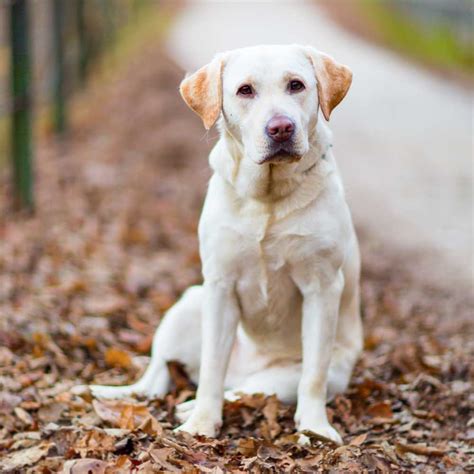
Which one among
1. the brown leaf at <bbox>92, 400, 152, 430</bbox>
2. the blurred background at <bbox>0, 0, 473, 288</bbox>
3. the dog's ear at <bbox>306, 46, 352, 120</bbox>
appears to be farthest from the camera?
the blurred background at <bbox>0, 0, 473, 288</bbox>

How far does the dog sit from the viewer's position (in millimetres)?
4074

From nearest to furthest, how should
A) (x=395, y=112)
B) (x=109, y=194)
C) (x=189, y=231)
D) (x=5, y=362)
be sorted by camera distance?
(x=5, y=362)
(x=189, y=231)
(x=109, y=194)
(x=395, y=112)

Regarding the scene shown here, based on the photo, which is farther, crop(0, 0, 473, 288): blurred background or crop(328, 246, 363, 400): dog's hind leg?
crop(0, 0, 473, 288): blurred background

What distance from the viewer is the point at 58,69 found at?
1277 cm

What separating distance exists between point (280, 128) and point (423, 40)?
61.8 feet

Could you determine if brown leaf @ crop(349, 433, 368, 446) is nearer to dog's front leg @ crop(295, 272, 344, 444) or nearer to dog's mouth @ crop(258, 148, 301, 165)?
dog's front leg @ crop(295, 272, 344, 444)

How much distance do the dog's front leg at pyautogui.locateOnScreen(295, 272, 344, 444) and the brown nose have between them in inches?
27.7

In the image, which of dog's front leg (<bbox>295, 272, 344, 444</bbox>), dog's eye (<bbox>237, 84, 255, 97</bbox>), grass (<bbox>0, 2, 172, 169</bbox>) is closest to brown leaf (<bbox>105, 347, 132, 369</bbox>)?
dog's front leg (<bbox>295, 272, 344, 444</bbox>)

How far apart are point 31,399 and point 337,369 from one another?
4.71 ft

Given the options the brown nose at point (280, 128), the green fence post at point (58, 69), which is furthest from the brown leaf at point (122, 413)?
the green fence post at point (58, 69)

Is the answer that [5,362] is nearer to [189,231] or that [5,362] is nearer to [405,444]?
[405,444]

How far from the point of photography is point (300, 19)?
28078mm

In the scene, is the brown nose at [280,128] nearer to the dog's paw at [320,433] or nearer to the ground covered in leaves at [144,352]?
the ground covered in leaves at [144,352]

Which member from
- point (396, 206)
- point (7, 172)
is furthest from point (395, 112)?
point (7, 172)
